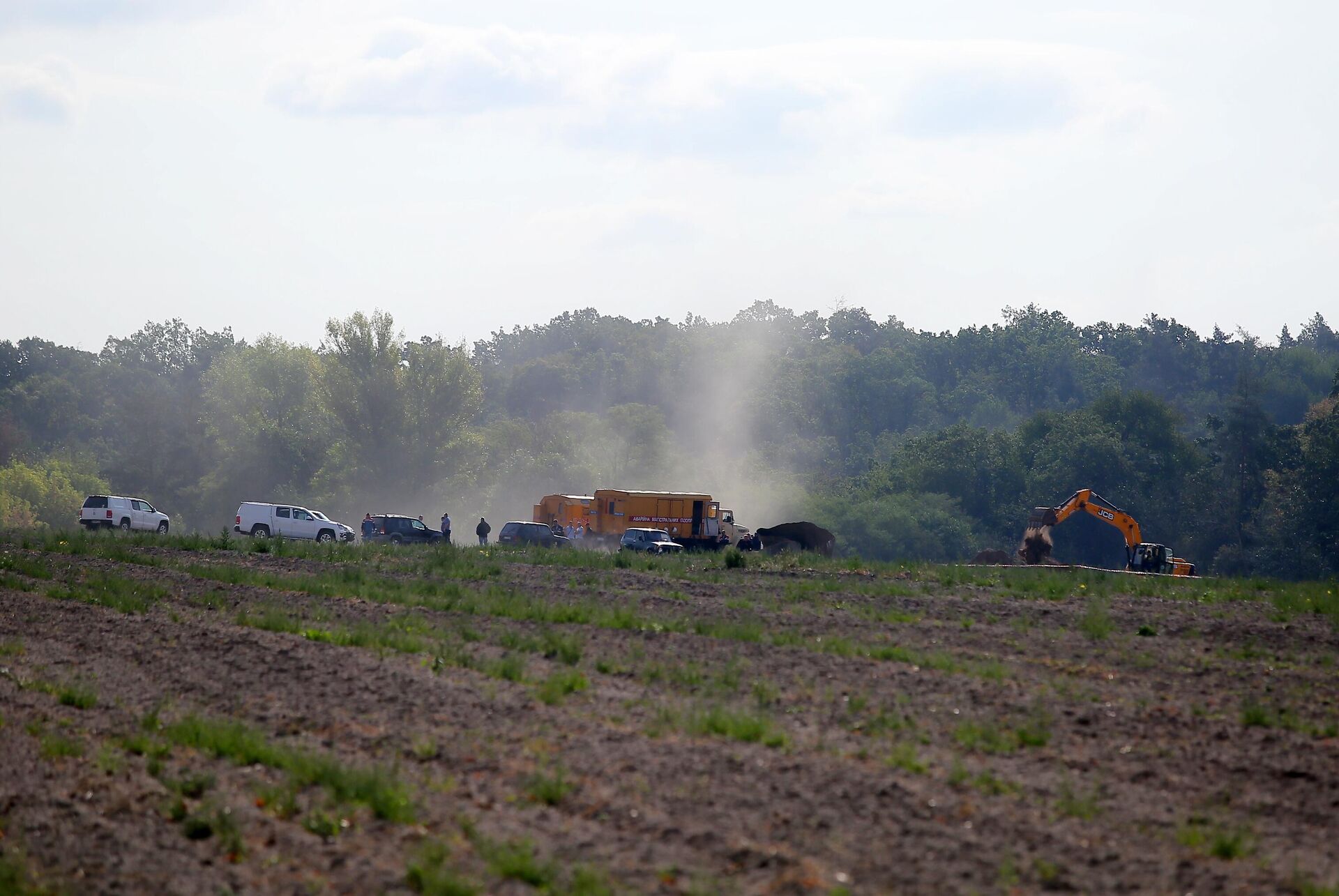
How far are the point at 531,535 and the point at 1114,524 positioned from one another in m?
24.7

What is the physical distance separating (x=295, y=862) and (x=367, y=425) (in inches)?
3678

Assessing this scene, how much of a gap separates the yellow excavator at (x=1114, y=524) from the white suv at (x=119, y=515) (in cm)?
3918

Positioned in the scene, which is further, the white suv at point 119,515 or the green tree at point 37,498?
the green tree at point 37,498

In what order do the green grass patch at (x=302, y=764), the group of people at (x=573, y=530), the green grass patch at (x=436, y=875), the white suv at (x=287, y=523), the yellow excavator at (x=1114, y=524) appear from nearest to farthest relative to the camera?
the green grass patch at (x=436, y=875)
the green grass patch at (x=302, y=764)
the yellow excavator at (x=1114, y=524)
the white suv at (x=287, y=523)
the group of people at (x=573, y=530)

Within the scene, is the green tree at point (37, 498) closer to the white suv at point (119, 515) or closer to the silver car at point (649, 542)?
the white suv at point (119, 515)

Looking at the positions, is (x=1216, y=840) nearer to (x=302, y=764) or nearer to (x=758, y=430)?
(x=302, y=764)

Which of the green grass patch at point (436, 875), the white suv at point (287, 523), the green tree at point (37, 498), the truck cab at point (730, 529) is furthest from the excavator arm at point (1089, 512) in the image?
the green tree at point (37, 498)

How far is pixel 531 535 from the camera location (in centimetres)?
5641

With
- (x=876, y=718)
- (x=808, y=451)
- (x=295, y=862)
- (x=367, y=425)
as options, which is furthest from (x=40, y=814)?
(x=808, y=451)

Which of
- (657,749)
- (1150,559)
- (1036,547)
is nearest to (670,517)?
(1036,547)

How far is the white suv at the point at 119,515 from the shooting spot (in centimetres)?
5956

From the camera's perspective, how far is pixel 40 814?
10.6 meters

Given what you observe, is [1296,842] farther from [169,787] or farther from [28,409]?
[28,409]

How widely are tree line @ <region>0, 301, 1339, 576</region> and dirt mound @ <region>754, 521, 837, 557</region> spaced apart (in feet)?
51.4
